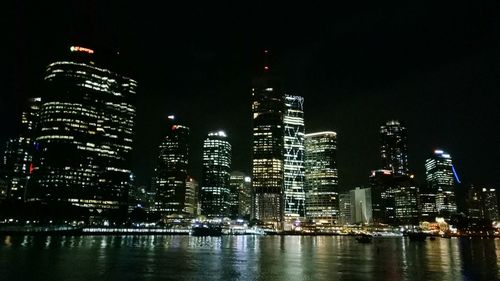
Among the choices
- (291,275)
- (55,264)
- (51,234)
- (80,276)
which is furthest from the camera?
(51,234)

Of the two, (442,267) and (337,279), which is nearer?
(337,279)

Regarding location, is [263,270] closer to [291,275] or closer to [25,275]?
[291,275]

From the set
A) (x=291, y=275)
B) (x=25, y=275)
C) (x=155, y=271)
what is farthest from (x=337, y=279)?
(x=25, y=275)

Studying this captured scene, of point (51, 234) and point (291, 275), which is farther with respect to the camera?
point (51, 234)

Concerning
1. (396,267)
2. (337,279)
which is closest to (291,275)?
(337,279)

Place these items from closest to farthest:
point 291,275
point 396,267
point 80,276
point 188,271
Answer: point 80,276 < point 291,275 < point 188,271 < point 396,267

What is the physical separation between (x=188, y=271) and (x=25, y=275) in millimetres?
19012

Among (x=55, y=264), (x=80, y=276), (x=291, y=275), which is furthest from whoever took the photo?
(x=55, y=264)

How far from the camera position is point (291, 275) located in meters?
53.1

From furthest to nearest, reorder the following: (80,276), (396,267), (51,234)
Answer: (51,234) < (396,267) < (80,276)

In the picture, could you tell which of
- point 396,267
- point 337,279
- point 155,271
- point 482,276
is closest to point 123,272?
point 155,271

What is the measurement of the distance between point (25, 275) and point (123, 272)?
10.8 m

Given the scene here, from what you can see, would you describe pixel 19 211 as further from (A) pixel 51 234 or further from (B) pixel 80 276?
(B) pixel 80 276

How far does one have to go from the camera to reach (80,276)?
49.0 meters
